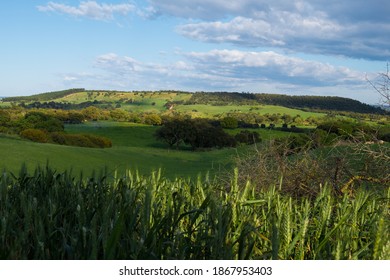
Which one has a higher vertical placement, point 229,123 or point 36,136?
point 229,123

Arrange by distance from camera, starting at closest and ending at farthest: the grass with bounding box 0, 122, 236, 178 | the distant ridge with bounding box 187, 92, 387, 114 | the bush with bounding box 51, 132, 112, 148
A: the grass with bounding box 0, 122, 236, 178
the bush with bounding box 51, 132, 112, 148
the distant ridge with bounding box 187, 92, 387, 114

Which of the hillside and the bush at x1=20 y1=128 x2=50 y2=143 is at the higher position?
the hillside

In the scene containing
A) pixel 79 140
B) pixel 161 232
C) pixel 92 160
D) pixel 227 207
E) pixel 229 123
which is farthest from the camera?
pixel 229 123

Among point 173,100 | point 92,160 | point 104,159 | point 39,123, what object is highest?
point 173,100

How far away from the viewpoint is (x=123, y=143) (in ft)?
266

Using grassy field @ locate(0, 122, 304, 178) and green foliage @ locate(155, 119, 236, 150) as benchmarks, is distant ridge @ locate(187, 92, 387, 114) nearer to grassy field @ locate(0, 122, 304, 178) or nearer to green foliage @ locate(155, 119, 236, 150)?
green foliage @ locate(155, 119, 236, 150)

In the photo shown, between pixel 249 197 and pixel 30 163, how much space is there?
27.6m

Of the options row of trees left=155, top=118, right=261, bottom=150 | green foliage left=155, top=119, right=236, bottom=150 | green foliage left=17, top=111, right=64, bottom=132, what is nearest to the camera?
row of trees left=155, top=118, right=261, bottom=150

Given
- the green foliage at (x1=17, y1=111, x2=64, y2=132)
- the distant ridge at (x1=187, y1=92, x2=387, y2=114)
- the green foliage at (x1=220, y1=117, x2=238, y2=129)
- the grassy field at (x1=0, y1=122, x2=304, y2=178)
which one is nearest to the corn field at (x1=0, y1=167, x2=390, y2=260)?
the grassy field at (x1=0, y1=122, x2=304, y2=178)

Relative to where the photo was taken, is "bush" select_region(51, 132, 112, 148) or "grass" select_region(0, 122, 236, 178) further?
"bush" select_region(51, 132, 112, 148)

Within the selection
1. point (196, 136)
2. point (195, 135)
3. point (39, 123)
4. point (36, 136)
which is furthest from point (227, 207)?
point (39, 123)

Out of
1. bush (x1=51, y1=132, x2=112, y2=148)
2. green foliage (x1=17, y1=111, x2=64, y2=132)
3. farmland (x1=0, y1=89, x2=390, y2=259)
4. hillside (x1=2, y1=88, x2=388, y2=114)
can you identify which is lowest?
bush (x1=51, y1=132, x2=112, y2=148)

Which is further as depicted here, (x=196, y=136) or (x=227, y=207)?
(x=196, y=136)

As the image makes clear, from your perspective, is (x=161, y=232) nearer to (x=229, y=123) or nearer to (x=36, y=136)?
(x=36, y=136)
